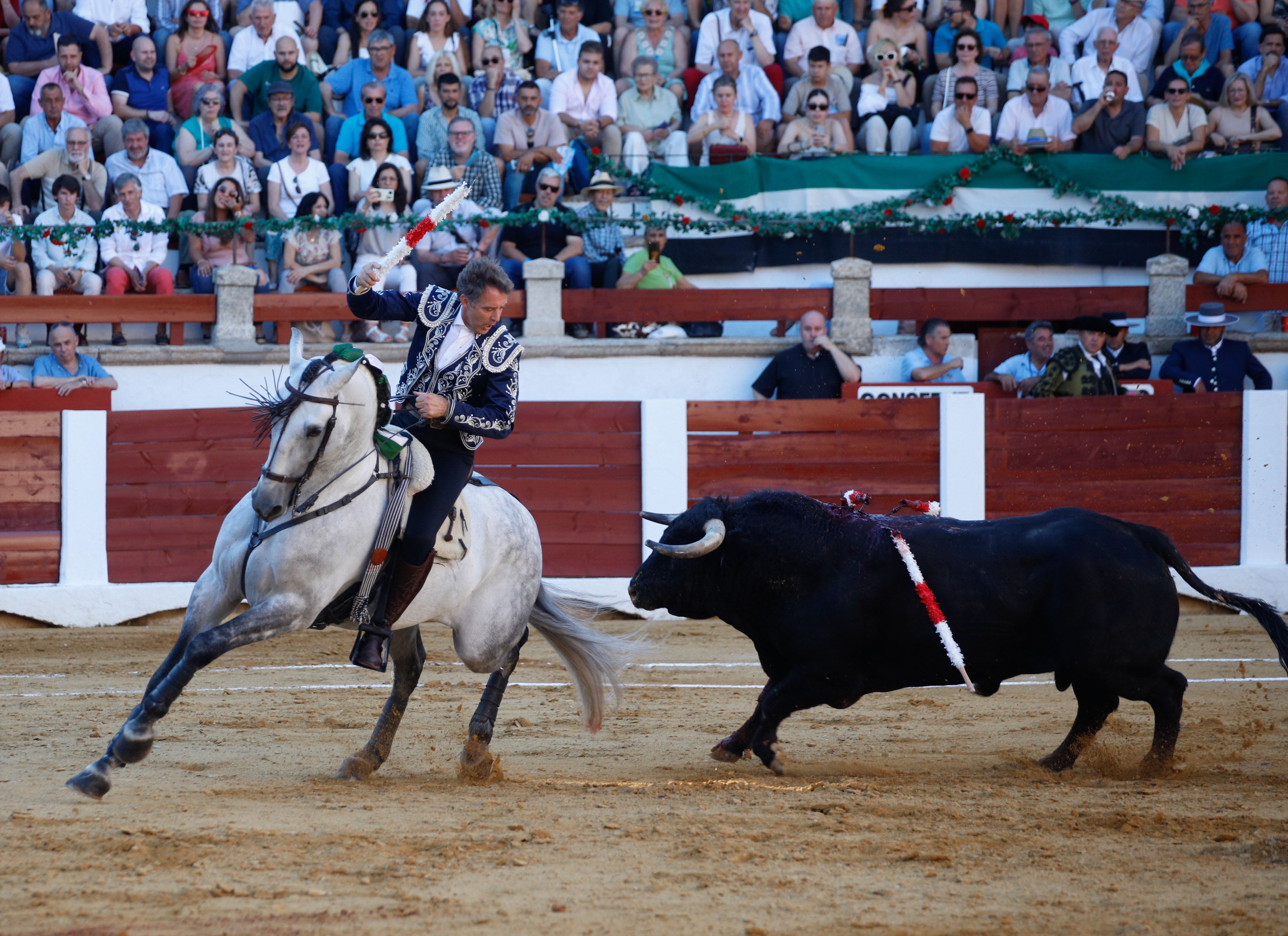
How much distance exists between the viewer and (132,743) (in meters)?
3.97

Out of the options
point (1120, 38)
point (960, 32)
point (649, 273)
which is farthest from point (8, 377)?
point (1120, 38)

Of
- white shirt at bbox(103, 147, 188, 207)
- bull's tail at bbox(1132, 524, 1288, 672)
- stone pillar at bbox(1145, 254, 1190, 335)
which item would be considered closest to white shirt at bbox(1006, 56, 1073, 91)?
stone pillar at bbox(1145, 254, 1190, 335)

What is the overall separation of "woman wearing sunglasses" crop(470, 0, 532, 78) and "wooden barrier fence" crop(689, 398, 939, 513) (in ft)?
13.4

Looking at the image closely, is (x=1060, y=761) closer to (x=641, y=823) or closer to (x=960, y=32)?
(x=641, y=823)

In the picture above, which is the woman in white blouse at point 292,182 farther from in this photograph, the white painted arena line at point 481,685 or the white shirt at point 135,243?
the white painted arena line at point 481,685

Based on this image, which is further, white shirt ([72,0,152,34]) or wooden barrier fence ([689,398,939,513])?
white shirt ([72,0,152,34])

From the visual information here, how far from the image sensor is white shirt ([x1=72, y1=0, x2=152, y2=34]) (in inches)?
451

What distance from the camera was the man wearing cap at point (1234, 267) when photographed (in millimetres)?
10812

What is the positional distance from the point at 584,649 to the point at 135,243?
6508 mm

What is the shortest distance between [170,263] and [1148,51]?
28.8 feet

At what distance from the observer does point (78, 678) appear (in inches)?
276

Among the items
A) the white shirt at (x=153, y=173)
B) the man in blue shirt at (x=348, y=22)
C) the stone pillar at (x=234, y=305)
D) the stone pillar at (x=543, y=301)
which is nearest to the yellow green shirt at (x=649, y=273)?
the stone pillar at (x=543, y=301)

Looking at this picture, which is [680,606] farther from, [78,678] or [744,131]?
[744,131]

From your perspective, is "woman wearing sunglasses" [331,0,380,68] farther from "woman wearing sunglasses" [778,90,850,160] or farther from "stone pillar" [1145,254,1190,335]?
"stone pillar" [1145,254,1190,335]
